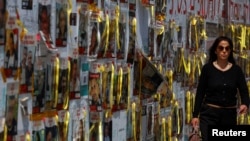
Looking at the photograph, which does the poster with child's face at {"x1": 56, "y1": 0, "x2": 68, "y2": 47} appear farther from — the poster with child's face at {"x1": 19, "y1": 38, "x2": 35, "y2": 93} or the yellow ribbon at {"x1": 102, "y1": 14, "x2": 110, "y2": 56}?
the yellow ribbon at {"x1": 102, "y1": 14, "x2": 110, "y2": 56}

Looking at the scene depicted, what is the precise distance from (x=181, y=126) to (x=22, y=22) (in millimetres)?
3647

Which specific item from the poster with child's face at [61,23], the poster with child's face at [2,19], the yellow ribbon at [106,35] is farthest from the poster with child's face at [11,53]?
the yellow ribbon at [106,35]

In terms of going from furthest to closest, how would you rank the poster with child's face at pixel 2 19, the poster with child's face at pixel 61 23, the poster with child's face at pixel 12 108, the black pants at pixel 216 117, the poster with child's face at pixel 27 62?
1. the black pants at pixel 216 117
2. the poster with child's face at pixel 61 23
3. the poster with child's face at pixel 27 62
4. the poster with child's face at pixel 12 108
5. the poster with child's face at pixel 2 19

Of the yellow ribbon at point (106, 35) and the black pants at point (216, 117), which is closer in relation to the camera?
the yellow ribbon at point (106, 35)

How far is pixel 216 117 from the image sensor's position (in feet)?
19.0

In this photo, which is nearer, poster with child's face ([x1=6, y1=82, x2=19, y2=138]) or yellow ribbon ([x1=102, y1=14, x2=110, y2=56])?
poster with child's face ([x1=6, y1=82, x2=19, y2=138])

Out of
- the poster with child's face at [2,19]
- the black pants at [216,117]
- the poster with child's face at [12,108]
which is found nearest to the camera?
the poster with child's face at [2,19]

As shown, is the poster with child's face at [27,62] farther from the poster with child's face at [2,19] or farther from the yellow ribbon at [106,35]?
the yellow ribbon at [106,35]

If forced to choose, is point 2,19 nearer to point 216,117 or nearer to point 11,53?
point 11,53

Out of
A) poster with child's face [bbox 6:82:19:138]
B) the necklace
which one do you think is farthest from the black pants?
A: poster with child's face [bbox 6:82:19:138]

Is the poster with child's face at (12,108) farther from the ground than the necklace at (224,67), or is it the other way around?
the necklace at (224,67)

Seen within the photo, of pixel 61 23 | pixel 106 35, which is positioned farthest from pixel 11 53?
pixel 106 35

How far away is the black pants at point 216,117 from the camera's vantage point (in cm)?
578

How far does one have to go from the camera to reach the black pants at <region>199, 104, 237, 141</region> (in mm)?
5781
